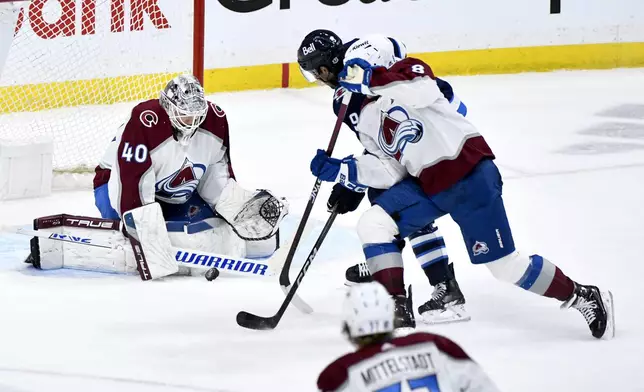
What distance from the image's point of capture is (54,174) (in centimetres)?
598

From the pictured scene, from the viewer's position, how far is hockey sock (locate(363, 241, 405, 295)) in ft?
12.9

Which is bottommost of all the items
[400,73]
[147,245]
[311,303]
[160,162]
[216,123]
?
[311,303]

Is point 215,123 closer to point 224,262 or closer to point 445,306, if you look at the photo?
point 224,262

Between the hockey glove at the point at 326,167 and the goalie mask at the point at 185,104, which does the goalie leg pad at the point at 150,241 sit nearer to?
the goalie mask at the point at 185,104

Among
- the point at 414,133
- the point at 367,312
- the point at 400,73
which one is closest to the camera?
the point at 367,312

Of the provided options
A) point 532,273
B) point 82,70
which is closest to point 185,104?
point 532,273

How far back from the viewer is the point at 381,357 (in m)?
2.37

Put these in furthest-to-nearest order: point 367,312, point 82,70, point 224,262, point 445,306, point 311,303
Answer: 1. point 82,70
2. point 224,262
3. point 311,303
4. point 445,306
5. point 367,312

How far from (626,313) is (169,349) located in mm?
1441

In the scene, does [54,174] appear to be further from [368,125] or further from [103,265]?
[368,125]

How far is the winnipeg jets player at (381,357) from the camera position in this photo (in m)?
2.36

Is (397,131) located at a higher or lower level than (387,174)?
higher

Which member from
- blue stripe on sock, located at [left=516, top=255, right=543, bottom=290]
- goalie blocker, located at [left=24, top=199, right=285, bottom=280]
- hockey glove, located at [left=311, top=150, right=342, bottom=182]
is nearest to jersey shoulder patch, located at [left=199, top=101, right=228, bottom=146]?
goalie blocker, located at [left=24, top=199, right=285, bottom=280]

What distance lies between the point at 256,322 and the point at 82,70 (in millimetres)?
2706
